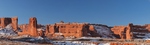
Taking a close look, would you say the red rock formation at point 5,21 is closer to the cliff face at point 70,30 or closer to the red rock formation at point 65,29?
the cliff face at point 70,30

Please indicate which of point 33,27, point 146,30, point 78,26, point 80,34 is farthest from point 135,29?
point 33,27

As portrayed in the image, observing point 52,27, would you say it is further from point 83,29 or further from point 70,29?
point 83,29

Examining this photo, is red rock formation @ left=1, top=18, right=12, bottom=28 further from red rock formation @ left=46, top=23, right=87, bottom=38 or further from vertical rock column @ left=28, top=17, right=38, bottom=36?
vertical rock column @ left=28, top=17, right=38, bottom=36

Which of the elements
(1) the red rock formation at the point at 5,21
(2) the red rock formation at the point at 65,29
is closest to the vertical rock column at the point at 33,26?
(2) the red rock formation at the point at 65,29

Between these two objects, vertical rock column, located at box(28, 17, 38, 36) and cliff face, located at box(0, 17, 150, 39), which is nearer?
vertical rock column, located at box(28, 17, 38, 36)

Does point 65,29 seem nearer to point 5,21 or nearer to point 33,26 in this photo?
point 33,26

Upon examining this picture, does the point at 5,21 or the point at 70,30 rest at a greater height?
the point at 5,21

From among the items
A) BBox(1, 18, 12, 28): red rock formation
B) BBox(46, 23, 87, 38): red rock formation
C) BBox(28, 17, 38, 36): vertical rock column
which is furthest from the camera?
BBox(1, 18, 12, 28): red rock formation

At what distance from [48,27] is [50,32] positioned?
277cm

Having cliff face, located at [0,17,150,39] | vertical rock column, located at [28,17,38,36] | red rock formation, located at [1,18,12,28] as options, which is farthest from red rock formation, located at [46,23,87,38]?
red rock formation, located at [1,18,12,28]

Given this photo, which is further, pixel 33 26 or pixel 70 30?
pixel 70 30

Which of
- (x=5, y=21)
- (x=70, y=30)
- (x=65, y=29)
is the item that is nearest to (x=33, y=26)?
(x=65, y=29)

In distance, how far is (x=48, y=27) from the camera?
96938 mm

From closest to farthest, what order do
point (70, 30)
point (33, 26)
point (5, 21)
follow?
point (33, 26) < point (70, 30) < point (5, 21)
